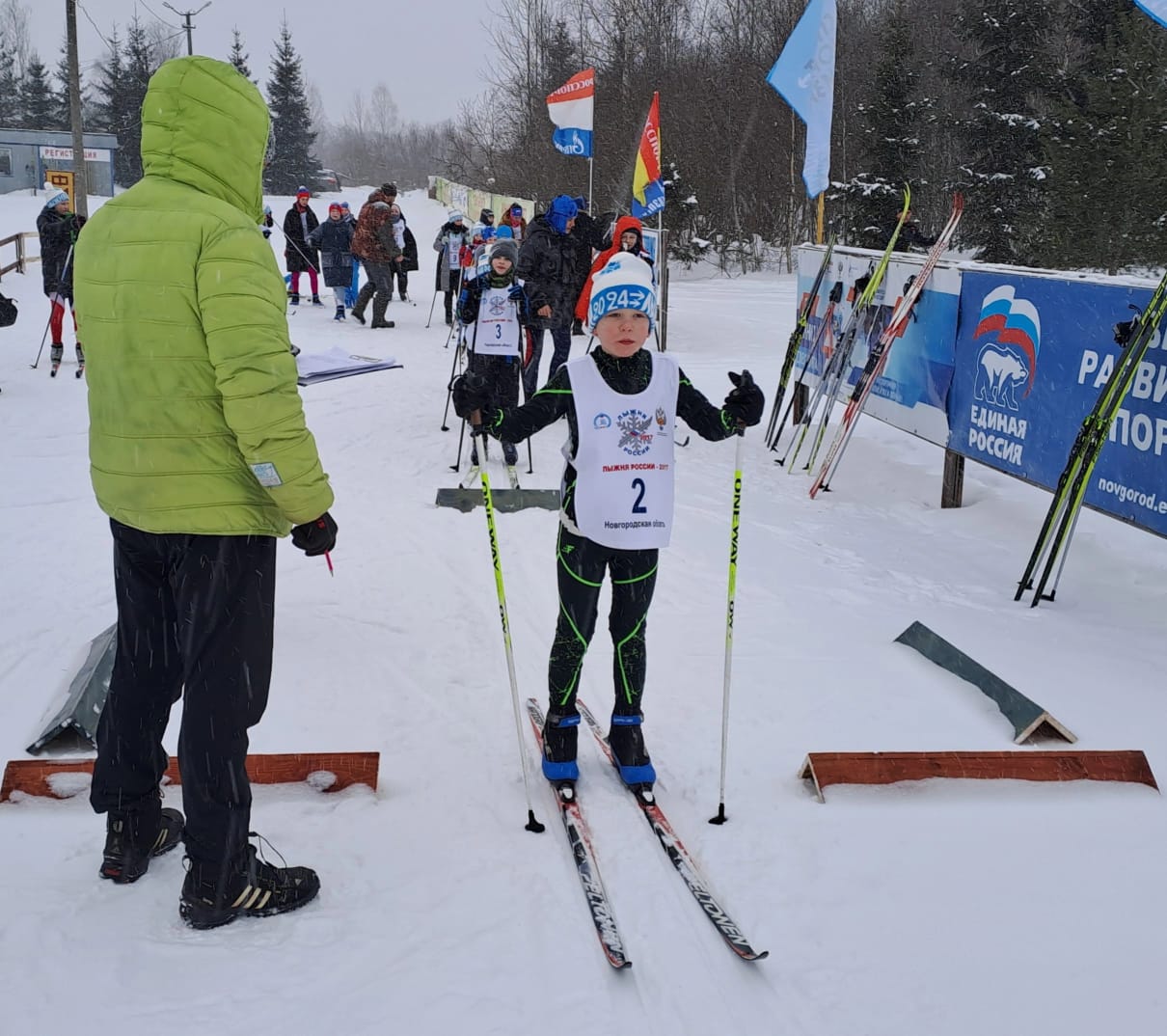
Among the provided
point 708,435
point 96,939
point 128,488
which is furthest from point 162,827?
point 708,435

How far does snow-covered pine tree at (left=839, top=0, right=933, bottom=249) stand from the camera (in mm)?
23531

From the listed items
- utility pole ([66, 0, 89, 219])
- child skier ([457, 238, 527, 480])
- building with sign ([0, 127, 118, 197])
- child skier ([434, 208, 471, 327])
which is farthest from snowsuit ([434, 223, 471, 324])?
building with sign ([0, 127, 118, 197])

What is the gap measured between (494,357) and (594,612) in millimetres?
5022

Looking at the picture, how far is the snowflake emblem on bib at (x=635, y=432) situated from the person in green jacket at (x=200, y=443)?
1.10m

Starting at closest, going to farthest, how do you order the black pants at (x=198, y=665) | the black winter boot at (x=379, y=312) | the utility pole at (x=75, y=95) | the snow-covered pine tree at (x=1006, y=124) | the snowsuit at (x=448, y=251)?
1. the black pants at (x=198, y=665)
2. the black winter boot at (x=379, y=312)
3. the snowsuit at (x=448, y=251)
4. the utility pole at (x=75, y=95)
5. the snow-covered pine tree at (x=1006, y=124)

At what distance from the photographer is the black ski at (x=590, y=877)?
2717 mm

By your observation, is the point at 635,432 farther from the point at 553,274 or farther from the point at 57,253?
the point at 57,253

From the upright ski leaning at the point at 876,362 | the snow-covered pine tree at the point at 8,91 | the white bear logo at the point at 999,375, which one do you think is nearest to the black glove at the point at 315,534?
the white bear logo at the point at 999,375

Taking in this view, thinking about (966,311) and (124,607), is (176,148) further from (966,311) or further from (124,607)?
(966,311)

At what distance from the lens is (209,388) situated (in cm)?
257

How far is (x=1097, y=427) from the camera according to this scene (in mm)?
5406

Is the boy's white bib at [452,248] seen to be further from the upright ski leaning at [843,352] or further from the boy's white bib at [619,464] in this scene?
the boy's white bib at [619,464]

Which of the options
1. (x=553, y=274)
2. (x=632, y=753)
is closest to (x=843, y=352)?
(x=553, y=274)

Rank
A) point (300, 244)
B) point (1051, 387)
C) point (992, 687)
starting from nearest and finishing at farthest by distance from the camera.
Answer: point (992, 687)
point (1051, 387)
point (300, 244)
